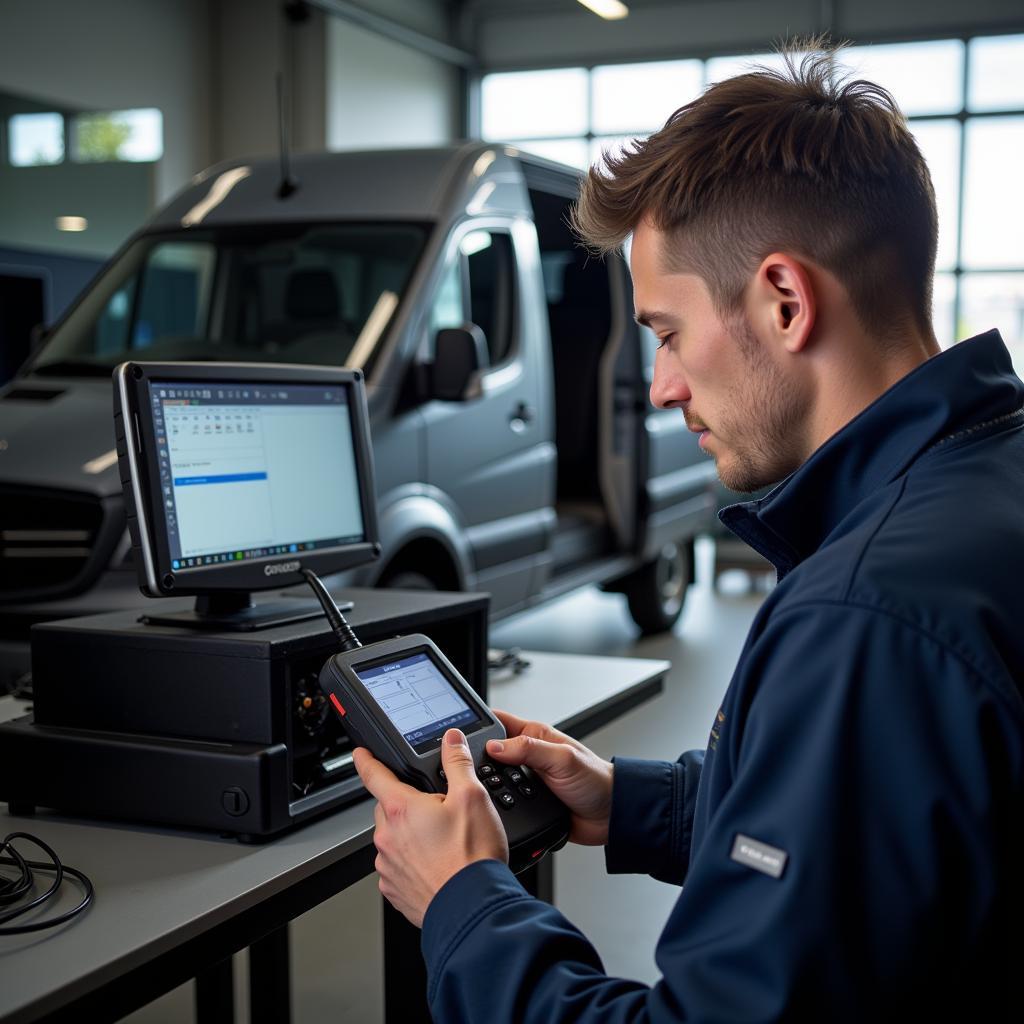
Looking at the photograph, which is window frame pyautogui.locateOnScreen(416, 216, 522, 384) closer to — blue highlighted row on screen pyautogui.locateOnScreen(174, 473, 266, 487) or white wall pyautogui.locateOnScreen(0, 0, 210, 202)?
blue highlighted row on screen pyautogui.locateOnScreen(174, 473, 266, 487)

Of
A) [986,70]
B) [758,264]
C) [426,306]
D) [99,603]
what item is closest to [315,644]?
[758,264]

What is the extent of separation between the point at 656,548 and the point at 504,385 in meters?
1.68

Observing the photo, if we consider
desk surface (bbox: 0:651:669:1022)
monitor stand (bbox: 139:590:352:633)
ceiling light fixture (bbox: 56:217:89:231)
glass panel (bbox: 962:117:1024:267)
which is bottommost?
desk surface (bbox: 0:651:669:1022)

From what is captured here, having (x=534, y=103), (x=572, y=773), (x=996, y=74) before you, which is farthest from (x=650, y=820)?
(x=534, y=103)

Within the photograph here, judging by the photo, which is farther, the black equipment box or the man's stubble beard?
the black equipment box

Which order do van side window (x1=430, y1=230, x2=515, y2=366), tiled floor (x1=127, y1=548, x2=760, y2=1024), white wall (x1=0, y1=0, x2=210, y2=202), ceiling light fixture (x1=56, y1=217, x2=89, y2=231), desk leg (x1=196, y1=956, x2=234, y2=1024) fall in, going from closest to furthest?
desk leg (x1=196, y1=956, x2=234, y2=1024) < tiled floor (x1=127, y1=548, x2=760, y2=1024) < van side window (x1=430, y1=230, x2=515, y2=366) < white wall (x1=0, y1=0, x2=210, y2=202) < ceiling light fixture (x1=56, y1=217, x2=89, y2=231)

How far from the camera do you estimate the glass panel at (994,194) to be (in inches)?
392

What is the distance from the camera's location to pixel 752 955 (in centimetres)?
82

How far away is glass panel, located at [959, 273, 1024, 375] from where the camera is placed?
9.97 meters

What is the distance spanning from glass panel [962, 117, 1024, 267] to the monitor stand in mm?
9443

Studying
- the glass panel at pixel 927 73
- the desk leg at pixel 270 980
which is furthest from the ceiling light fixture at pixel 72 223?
the desk leg at pixel 270 980

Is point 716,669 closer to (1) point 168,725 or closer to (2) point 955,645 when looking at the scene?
(1) point 168,725

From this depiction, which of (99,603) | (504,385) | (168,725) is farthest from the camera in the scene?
(504,385)

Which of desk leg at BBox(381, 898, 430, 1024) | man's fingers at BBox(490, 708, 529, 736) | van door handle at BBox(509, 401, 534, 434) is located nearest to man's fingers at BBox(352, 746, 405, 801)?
man's fingers at BBox(490, 708, 529, 736)
